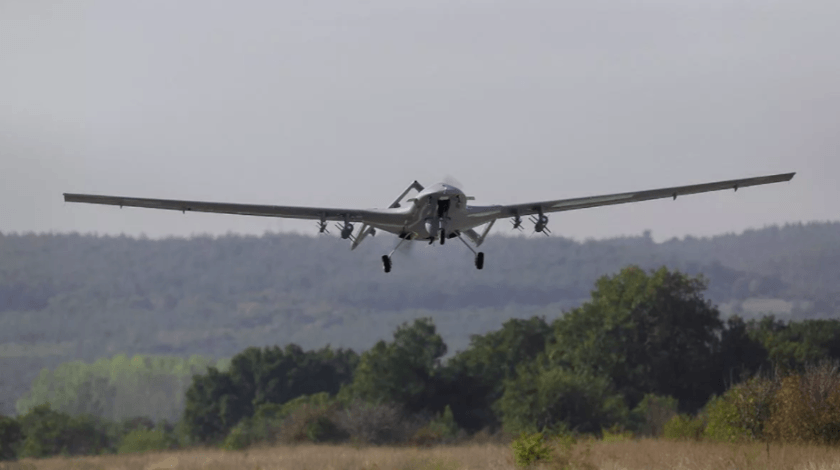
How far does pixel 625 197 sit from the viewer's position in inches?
1697

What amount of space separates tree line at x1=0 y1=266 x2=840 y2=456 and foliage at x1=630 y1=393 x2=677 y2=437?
232 millimetres

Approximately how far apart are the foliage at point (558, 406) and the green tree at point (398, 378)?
35.5 ft

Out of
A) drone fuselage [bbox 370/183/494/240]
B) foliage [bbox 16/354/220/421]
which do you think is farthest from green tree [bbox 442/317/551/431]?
drone fuselage [bbox 370/183/494/240]

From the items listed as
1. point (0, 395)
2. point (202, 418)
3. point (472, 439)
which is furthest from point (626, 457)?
point (0, 395)

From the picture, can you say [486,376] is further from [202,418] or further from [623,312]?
[202,418]

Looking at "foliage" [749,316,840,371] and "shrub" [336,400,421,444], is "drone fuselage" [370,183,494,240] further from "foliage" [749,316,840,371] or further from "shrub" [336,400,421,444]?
"foliage" [749,316,840,371]

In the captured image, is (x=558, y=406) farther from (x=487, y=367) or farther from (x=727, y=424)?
(x=727, y=424)

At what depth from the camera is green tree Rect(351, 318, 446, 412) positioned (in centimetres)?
11681

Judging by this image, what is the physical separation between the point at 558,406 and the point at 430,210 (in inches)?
2833

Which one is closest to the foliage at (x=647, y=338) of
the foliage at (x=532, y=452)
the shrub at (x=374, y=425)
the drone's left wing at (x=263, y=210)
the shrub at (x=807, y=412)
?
the shrub at (x=374, y=425)

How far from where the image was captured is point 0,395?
170250mm

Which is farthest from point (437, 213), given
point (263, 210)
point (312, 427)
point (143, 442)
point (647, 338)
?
point (647, 338)

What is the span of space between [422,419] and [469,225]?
74.3m

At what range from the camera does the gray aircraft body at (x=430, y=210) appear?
3838 cm
